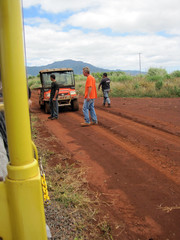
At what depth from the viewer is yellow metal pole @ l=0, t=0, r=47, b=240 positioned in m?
1.02

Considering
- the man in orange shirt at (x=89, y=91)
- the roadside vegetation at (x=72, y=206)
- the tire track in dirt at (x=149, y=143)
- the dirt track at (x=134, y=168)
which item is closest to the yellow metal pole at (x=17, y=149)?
the roadside vegetation at (x=72, y=206)

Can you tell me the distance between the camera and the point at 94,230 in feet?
8.73

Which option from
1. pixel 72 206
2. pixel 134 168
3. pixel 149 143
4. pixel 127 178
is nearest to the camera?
pixel 72 206

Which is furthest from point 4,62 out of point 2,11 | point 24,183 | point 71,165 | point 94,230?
point 71,165

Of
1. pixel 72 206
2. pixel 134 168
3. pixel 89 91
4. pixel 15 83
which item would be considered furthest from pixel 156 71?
pixel 15 83

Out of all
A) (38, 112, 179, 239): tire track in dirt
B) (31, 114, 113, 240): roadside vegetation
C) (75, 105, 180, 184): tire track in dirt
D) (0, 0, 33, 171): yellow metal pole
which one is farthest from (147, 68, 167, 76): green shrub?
(0, 0, 33, 171): yellow metal pole

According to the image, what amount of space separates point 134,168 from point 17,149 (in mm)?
3491

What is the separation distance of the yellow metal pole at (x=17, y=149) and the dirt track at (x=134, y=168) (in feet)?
5.73

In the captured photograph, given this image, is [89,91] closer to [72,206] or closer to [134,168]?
[134,168]

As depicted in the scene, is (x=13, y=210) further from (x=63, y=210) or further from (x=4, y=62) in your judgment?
(x=63, y=210)

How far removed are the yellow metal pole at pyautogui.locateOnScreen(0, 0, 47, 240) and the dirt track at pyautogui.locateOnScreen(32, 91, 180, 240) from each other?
1.75 metres

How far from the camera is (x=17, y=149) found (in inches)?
43.1

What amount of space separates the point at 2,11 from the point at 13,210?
3.02ft

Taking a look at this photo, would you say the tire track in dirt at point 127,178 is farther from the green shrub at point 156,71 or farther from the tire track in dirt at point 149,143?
the green shrub at point 156,71
